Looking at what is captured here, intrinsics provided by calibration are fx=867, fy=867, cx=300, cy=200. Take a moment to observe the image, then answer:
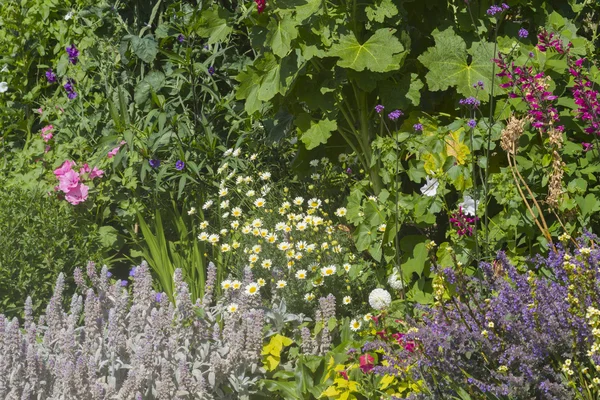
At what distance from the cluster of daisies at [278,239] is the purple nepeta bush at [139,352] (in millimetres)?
266

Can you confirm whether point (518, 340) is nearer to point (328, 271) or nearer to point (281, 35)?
A: point (328, 271)

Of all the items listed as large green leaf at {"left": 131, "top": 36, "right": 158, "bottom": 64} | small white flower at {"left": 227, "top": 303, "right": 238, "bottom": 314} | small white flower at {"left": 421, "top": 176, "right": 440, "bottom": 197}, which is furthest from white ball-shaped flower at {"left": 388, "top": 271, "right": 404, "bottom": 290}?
large green leaf at {"left": 131, "top": 36, "right": 158, "bottom": 64}

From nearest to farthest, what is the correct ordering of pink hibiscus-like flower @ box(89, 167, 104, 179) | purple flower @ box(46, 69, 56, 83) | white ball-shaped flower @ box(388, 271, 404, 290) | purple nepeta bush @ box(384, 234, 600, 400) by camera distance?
purple nepeta bush @ box(384, 234, 600, 400)
white ball-shaped flower @ box(388, 271, 404, 290)
pink hibiscus-like flower @ box(89, 167, 104, 179)
purple flower @ box(46, 69, 56, 83)

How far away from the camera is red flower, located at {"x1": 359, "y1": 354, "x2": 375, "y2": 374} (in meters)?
3.24

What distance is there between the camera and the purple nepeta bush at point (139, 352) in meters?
3.09

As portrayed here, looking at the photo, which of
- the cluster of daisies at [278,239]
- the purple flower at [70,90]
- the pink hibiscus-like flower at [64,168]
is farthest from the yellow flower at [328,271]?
the purple flower at [70,90]

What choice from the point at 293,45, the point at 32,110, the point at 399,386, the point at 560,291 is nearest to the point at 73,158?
the point at 32,110

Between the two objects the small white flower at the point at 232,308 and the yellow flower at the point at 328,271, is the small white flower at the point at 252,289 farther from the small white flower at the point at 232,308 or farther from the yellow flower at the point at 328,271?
the yellow flower at the point at 328,271

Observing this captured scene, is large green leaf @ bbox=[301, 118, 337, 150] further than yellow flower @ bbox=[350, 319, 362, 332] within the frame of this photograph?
Yes

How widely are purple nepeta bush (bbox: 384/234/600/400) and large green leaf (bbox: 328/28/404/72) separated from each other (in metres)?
1.22

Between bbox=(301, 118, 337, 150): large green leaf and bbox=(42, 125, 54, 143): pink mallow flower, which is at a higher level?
bbox=(42, 125, 54, 143): pink mallow flower

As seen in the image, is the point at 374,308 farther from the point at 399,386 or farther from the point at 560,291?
the point at 560,291

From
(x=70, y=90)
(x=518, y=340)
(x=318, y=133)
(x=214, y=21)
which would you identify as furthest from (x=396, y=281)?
(x=70, y=90)

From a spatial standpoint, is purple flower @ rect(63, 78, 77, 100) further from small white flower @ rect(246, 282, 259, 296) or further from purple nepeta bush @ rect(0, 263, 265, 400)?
small white flower @ rect(246, 282, 259, 296)
